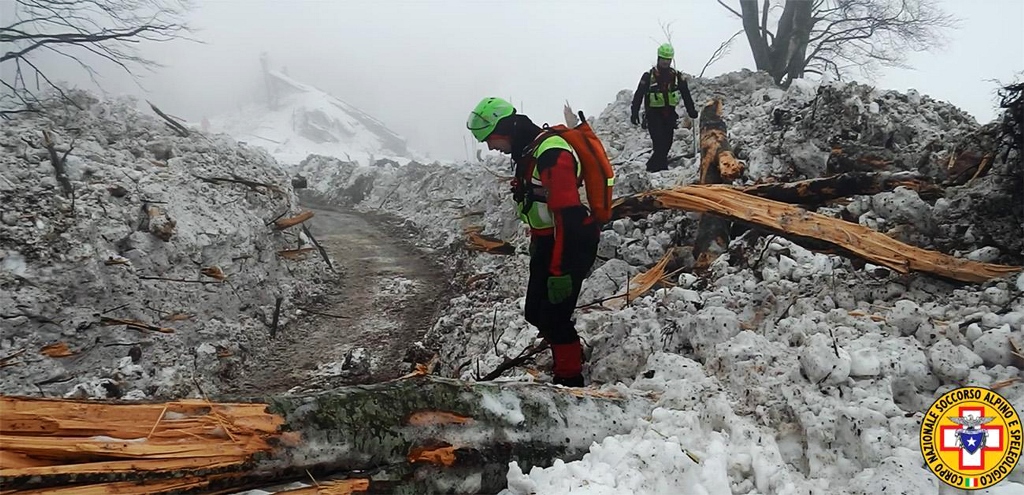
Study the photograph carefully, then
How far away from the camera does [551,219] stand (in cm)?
409

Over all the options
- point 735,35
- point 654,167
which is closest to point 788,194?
point 654,167

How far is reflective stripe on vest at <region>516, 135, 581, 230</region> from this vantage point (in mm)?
3771

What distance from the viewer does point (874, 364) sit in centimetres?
273

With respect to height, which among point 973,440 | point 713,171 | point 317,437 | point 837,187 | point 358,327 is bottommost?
point 358,327

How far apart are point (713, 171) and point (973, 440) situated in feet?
15.4

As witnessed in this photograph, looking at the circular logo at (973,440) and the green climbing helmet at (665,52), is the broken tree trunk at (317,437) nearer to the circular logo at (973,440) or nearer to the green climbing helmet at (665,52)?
the circular logo at (973,440)

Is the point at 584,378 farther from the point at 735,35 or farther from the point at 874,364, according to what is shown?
the point at 735,35

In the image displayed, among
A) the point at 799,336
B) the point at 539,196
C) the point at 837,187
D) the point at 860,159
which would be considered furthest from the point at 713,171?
the point at 799,336

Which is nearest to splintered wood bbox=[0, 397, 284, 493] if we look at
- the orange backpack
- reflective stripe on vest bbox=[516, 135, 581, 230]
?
reflective stripe on vest bbox=[516, 135, 581, 230]

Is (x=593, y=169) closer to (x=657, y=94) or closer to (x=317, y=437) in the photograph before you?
(x=317, y=437)

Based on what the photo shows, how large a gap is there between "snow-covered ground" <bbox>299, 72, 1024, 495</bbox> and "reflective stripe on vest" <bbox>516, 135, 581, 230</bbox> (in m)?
0.95

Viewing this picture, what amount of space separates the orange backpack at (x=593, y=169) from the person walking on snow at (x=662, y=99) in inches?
205

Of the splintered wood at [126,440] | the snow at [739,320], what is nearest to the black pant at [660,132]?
the snow at [739,320]

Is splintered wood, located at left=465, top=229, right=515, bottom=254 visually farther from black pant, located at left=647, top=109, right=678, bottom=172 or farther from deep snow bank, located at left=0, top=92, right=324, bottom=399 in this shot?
black pant, located at left=647, top=109, right=678, bottom=172
